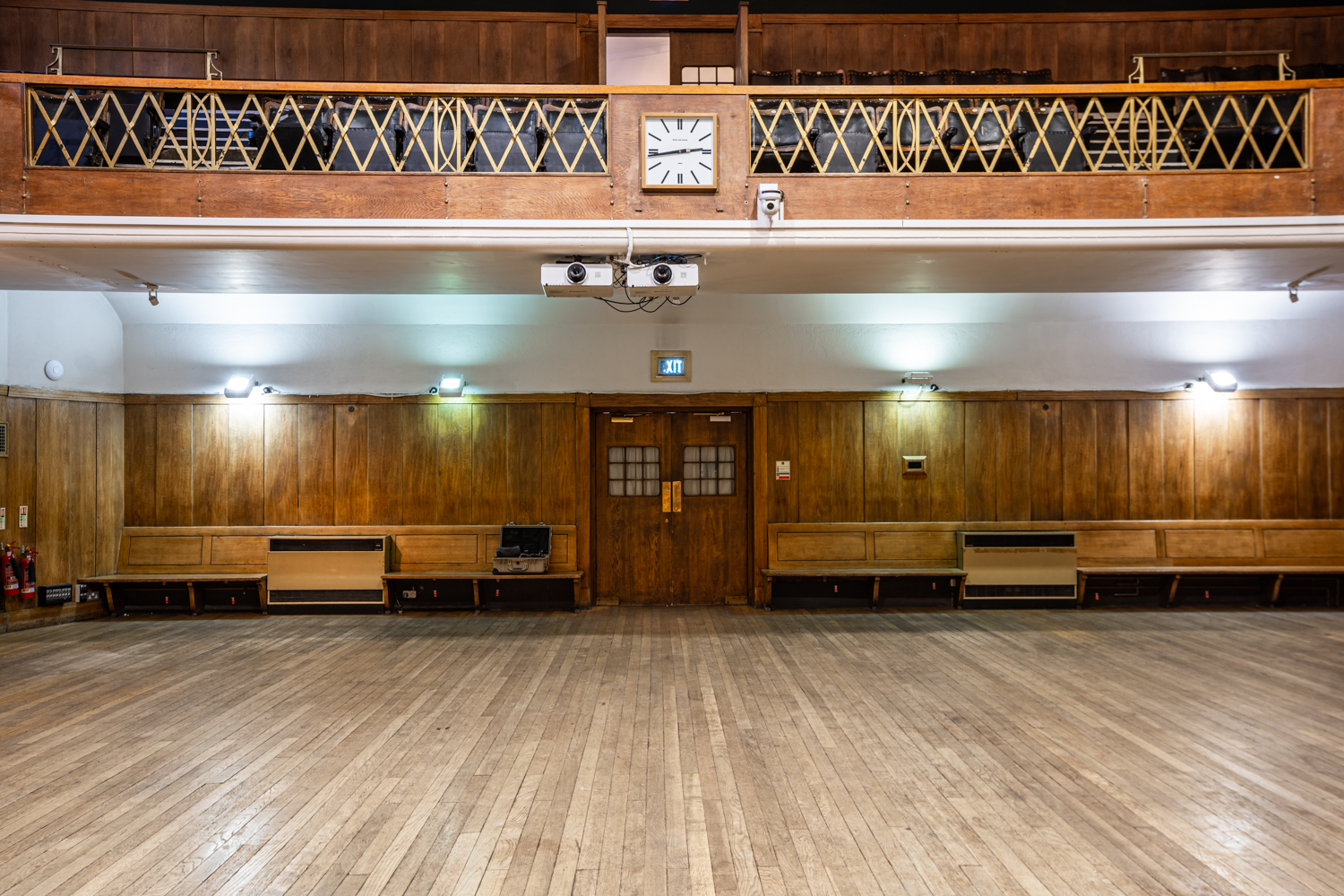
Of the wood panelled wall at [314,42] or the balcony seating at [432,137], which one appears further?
the wood panelled wall at [314,42]

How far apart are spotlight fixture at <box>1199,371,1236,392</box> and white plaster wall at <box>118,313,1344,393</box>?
6.4 inches

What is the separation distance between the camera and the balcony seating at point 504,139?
5406 millimetres

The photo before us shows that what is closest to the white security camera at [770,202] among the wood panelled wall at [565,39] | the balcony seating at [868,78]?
the balcony seating at [868,78]

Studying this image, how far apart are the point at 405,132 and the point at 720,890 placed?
5.15m

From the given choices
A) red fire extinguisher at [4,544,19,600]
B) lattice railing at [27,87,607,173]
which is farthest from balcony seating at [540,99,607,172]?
red fire extinguisher at [4,544,19,600]

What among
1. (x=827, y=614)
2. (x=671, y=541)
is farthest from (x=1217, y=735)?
(x=671, y=541)

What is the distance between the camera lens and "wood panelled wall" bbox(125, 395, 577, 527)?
7895mm

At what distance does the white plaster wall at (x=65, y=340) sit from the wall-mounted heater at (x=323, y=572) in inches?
92.2

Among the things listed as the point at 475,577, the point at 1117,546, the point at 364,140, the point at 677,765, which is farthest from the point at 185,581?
the point at 1117,546

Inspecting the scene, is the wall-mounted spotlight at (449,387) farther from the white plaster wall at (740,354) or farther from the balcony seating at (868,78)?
the balcony seating at (868,78)

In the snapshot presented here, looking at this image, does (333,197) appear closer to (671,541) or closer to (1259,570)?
(671,541)

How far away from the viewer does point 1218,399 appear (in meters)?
7.96

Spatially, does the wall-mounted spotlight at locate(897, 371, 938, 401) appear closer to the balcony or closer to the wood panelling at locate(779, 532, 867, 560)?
the wood panelling at locate(779, 532, 867, 560)

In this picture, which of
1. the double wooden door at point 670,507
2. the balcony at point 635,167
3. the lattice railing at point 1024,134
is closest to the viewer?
the balcony at point 635,167
